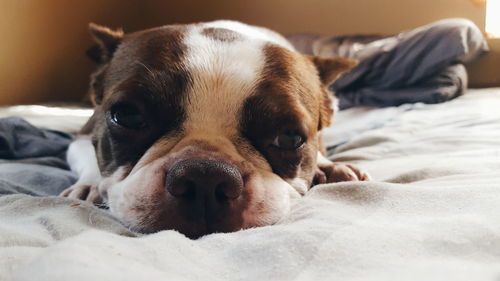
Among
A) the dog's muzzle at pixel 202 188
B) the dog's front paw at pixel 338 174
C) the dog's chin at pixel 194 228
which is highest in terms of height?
the dog's muzzle at pixel 202 188

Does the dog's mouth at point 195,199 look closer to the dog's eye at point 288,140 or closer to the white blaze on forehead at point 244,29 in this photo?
the dog's eye at point 288,140

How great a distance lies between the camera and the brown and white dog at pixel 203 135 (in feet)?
3.23

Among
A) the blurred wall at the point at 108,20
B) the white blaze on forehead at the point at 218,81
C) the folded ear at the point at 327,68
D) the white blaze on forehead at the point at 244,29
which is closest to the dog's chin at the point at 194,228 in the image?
the white blaze on forehead at the point at 218,81

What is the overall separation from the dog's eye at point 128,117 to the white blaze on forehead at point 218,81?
127mm

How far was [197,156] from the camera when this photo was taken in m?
1.03

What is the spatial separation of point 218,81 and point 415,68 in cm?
228

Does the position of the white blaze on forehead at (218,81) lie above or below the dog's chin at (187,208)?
above

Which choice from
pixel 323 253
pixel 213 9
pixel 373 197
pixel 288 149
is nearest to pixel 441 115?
pixel 288 149

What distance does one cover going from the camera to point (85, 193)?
137 centimetres

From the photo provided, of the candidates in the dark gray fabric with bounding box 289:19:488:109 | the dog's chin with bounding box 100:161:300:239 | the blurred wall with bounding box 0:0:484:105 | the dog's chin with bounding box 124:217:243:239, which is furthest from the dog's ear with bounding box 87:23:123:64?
the blurred wall with bounding box 0:0:484:105

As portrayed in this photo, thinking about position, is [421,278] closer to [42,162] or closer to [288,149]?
[288,149]

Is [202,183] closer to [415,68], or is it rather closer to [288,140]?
[288,140]

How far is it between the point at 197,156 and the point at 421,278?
21.9 inches

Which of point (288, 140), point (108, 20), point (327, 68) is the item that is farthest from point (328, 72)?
point (108, 20)
